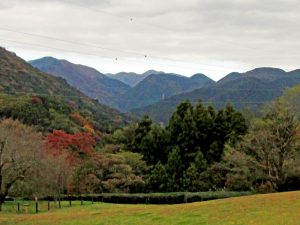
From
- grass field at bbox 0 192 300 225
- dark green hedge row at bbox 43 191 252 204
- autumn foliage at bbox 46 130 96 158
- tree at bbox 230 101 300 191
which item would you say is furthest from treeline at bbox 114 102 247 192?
grass field at bbox 0 192 300 225

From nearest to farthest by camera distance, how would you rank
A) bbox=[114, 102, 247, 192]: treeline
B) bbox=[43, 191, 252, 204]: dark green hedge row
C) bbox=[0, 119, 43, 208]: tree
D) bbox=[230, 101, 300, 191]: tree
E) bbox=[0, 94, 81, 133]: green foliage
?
bbox=[0, 119, 43, 208]: tree
bbox=[43, 191, 252, 204]: dark green hedge row
bbox=[230, 101, 300, 191]: tree
bbox=[114, 102, 247, 192]: treeline
bbox=[0, 94, 81, 133]: green foliage

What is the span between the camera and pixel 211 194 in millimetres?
57938

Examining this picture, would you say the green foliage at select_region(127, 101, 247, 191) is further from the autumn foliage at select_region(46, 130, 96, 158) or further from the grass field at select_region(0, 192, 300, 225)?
the grass field at select_region(0, 192, 300, 225)

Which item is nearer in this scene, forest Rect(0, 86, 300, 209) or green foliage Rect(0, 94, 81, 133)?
forest Rect(0, 86, 300, 209)

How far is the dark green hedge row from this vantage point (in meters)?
57.3

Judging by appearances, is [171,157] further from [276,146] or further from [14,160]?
[14,160]

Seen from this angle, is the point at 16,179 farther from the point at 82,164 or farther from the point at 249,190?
the point at 249,190

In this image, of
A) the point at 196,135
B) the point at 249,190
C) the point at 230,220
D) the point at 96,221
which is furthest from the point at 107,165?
the point at 230,220

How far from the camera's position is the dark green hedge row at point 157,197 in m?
57.3

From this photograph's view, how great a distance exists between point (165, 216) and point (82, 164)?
4519cm

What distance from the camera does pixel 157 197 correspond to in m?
61.4

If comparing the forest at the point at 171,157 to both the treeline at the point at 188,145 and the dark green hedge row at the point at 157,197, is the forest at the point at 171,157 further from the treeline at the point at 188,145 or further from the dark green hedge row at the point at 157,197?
the dark green hedge row at the point at 157,197

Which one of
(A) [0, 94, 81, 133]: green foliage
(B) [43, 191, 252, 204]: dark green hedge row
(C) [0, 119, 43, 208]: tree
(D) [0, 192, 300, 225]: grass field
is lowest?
(B) [43, 191, 252, 204]: dark green hedge row

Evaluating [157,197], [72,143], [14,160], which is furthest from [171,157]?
[14,160]
